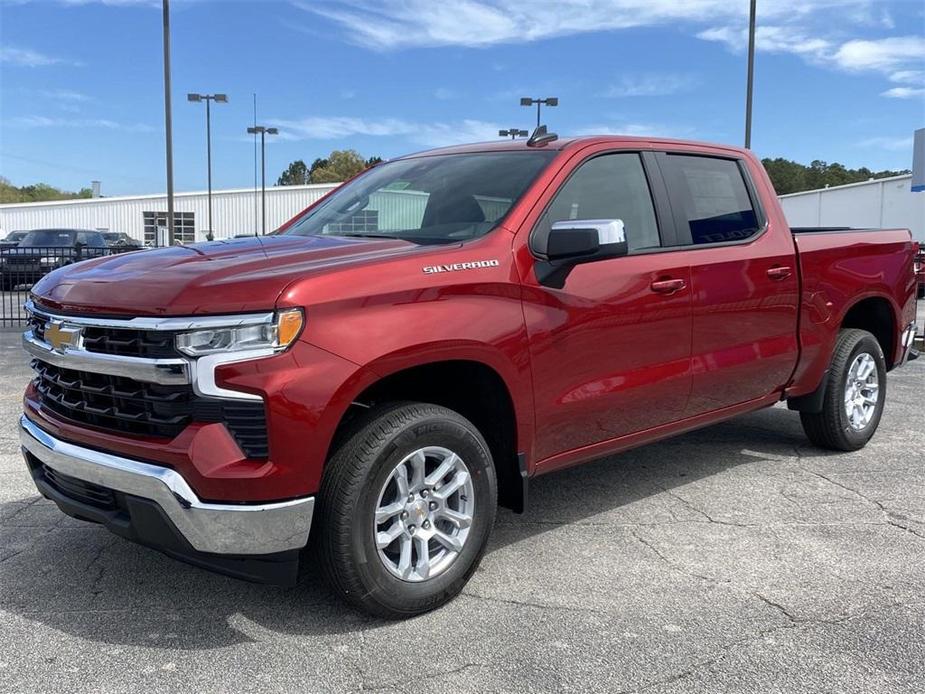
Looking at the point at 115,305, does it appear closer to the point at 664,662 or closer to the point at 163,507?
the point at 163,507

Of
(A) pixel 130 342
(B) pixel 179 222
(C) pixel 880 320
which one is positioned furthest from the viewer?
(B) pixel 179 222

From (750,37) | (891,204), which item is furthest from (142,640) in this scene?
(891,204)

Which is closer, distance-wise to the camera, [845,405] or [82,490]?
[82,490]

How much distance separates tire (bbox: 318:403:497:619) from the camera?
3002 mm

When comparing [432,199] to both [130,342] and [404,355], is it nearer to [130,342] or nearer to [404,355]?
[404,355]

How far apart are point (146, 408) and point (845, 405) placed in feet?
14.7

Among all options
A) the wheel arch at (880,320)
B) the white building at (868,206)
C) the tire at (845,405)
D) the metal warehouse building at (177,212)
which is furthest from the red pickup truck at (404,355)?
the metal warehouse building at (177,212)

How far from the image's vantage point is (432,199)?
415cm

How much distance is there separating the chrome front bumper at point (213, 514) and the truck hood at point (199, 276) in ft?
1.79

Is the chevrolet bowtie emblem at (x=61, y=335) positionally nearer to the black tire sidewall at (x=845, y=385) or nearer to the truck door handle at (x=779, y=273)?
the truck door handle at (x=779, y=273)

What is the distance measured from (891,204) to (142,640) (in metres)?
45.5

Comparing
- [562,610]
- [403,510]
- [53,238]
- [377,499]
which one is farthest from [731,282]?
[53,238]

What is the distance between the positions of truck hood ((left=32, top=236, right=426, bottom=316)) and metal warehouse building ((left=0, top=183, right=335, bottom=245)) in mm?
53514

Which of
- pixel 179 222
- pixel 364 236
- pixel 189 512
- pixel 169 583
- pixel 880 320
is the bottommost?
pixel 169 583
